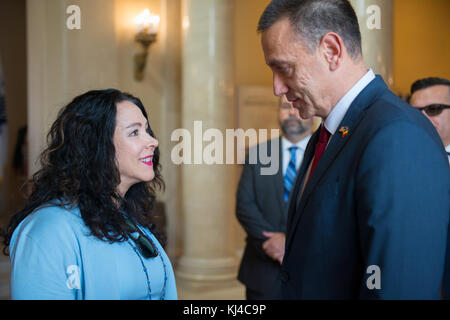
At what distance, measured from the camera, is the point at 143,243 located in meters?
1.83

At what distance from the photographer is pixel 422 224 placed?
3.75 feet

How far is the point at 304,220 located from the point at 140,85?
4.82 meters

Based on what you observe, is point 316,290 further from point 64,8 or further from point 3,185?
point 3,185

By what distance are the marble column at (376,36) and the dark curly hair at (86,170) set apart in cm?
208

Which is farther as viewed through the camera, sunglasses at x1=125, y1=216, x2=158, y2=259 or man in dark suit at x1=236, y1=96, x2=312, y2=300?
man in dark suit at x1=236, y1=96, x2=312, y2=300

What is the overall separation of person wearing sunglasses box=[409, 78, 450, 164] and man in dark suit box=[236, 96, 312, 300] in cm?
98

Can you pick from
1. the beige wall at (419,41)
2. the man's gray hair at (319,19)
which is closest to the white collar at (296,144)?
the man's gray hair at (319,19)

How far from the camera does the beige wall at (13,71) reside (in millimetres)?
8680

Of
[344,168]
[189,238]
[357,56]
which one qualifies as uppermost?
[357,56]

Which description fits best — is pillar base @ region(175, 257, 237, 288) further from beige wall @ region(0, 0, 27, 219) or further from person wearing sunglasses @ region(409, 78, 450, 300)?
beige wall @ region(0, 0, 27, 219)

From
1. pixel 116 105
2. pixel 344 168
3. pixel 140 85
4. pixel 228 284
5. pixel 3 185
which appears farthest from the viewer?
pixel 3 185

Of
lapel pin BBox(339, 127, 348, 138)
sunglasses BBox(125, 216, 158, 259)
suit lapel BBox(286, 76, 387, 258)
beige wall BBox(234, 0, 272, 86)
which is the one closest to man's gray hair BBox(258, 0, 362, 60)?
suit lapel BBox(286, 76, 387, 258)

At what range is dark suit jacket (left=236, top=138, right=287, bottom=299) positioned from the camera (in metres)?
3.37

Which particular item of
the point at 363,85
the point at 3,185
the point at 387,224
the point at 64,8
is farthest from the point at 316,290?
the point at 3,185
